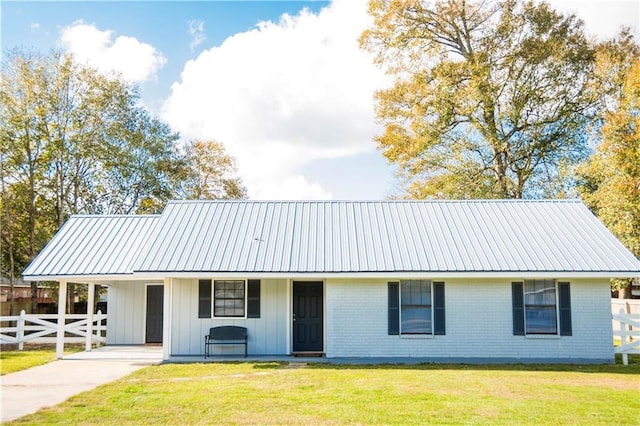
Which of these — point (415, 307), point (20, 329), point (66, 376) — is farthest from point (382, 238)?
point (20, 329)

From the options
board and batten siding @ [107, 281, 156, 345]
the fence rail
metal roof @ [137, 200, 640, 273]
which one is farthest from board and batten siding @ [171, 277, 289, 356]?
the fence rail

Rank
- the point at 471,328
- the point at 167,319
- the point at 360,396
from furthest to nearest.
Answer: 1. the point at 167,319
2. the point at 471,328
3. the point at 360,396

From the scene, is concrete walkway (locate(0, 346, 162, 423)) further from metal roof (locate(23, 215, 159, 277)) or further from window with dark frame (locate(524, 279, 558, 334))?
window with dark frame (locate(524, 279, 558, 334))

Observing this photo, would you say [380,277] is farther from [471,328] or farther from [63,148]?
[63,148]

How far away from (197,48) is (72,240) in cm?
768

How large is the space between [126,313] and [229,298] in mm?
5074

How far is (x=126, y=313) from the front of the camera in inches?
766

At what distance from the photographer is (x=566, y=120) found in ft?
85.4

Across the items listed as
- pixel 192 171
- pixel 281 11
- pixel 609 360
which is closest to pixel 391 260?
pixel 609 360

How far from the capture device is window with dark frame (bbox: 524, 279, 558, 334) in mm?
15320

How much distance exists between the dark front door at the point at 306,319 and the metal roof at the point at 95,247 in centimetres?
463

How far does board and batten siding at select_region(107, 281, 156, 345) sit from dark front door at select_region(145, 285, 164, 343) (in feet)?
0.51

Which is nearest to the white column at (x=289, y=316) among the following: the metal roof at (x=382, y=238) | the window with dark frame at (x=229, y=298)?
the metal roof at (x=382, y=238)

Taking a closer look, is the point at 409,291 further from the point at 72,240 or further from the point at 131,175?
the point at 131,175
